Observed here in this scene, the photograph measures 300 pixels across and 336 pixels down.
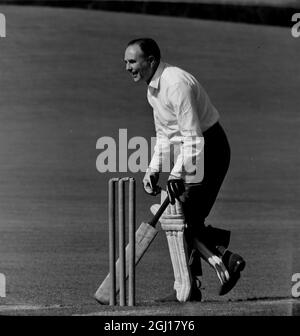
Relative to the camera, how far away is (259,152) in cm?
1628

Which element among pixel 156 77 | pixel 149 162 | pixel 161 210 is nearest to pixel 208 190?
pixel 161 210

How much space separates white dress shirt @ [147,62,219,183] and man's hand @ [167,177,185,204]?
1.8 inches

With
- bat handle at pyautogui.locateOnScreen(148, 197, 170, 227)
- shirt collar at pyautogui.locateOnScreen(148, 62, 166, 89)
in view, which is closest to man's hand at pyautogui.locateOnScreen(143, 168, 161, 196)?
bat handle at pyautogui.locateOnScreen(148, 197, 170, 227)

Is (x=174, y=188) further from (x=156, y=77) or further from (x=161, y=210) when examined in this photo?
(x=156, y=77)

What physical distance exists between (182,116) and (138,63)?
0.40 metres

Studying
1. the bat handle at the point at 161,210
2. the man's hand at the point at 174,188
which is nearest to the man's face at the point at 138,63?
the man's hand at the point at 174,188

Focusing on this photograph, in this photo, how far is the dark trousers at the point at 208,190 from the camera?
7.27m

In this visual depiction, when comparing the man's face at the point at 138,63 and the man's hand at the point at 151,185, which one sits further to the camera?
the man's hand at the point at 151,185

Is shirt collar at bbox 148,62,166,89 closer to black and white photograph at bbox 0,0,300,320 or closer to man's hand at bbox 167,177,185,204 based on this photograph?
black and white photograph at bbox 0,0,300,320

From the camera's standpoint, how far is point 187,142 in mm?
7016

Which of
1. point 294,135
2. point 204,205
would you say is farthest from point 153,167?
point 294,135

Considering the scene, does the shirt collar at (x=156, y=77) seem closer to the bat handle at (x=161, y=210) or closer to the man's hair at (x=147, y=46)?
the man's hair at (x=147, y=46)
